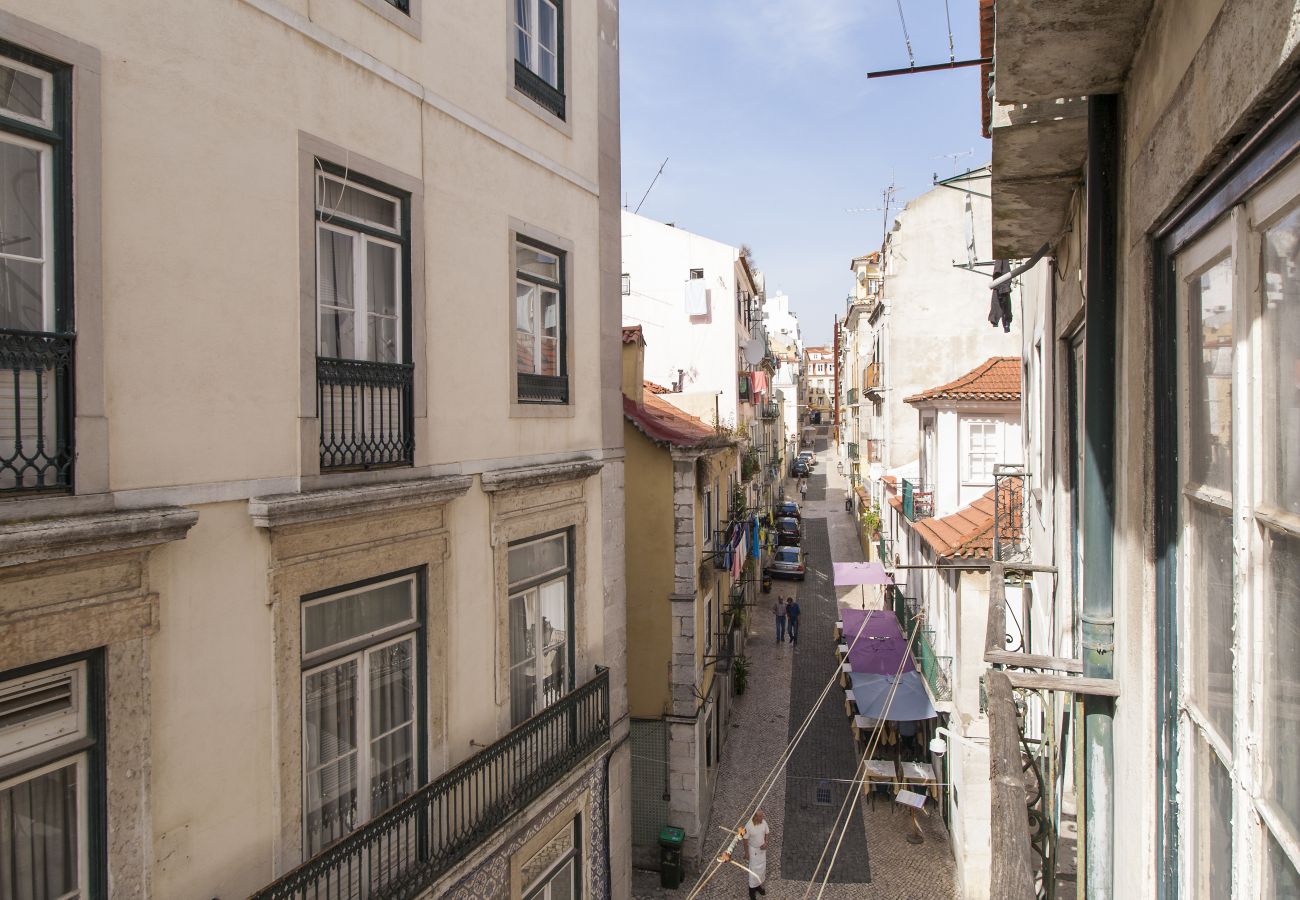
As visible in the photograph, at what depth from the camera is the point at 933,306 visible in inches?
1021

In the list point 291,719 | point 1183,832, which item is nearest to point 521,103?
point 291,719

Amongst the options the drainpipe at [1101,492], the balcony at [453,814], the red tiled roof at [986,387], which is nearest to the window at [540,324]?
the balcony at [453,814]

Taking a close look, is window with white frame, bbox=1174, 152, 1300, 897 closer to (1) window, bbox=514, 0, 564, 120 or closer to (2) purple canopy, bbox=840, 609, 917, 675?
(1) window, bbox=514, 0, 564, 120

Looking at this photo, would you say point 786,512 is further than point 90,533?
Yes

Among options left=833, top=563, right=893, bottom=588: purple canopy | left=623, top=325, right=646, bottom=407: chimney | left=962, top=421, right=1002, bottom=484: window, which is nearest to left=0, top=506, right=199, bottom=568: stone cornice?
left=623, top=325, right=646, bottom=407: chimney

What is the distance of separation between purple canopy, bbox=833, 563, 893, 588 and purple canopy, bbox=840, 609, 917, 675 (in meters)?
0.90

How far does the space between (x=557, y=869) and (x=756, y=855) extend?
190 inches

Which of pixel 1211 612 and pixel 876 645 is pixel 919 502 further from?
pixel 1211 612

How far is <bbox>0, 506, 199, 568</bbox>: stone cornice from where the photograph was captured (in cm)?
403

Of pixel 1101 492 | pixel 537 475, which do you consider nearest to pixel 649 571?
pixel 537 475

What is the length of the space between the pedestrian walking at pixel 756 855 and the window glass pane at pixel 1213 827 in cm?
1159

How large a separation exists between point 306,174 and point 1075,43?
4.97 meters

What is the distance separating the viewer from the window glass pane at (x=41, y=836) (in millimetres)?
4312

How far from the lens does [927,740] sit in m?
18.1
